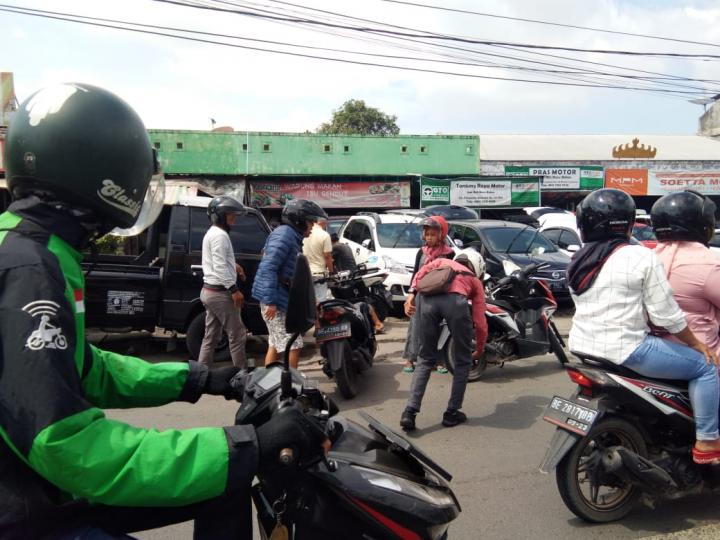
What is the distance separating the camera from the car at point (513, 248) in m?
9.97

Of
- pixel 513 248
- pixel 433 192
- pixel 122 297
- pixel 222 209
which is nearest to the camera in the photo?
pixel 222 209

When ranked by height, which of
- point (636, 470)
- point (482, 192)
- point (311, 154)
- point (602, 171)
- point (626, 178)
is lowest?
point (636, 470)

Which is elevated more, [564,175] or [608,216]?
[564,175]

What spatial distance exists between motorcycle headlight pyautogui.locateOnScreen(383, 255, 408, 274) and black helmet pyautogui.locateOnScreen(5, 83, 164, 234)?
8442 mm

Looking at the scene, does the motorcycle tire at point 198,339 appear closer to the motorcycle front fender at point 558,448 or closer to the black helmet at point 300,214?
the black helmet at point 300,214

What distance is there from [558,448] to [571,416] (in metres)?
0.19

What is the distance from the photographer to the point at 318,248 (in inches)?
321

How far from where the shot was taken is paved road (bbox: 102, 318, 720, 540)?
3.23 metres

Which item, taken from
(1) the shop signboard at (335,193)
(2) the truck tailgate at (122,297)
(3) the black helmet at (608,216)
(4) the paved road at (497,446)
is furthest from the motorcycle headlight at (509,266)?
(1) the shop signboard at (335,193)

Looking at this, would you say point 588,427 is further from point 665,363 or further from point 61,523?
point 61,523

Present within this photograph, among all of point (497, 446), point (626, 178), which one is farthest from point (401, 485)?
point (626, 178)

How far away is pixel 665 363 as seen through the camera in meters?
3.10

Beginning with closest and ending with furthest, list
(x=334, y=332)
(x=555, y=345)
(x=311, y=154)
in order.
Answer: (x=334, y=332), (x=555, y=345), (x=311, y=154)

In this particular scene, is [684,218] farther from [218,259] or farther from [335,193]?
[335,193]
